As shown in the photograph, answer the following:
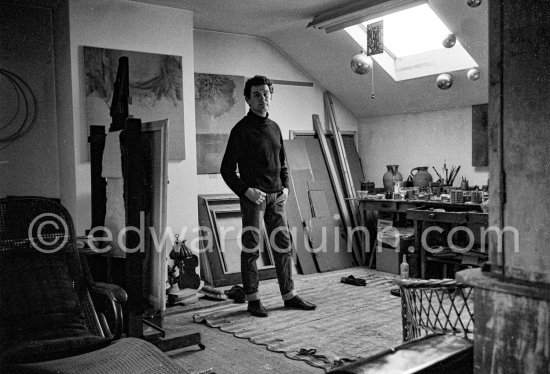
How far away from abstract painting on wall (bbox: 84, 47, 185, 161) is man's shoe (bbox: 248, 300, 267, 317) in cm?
191

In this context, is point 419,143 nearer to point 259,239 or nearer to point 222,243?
point 222,243

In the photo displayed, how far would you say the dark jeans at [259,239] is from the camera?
4.75 m

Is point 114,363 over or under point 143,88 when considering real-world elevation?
under

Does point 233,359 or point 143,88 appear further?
point 143,88

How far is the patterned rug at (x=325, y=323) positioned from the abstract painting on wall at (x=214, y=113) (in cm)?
172

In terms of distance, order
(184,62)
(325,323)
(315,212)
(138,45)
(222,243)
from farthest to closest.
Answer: (315,212)
(222,243)
(184,62)
(138,45)
(325,323)

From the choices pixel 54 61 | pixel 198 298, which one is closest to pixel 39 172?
pixel 54 61

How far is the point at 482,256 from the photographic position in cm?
541

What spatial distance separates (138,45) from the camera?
18.3 ft

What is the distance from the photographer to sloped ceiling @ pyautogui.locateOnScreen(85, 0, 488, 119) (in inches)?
211

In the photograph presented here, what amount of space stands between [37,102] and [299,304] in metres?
3.40

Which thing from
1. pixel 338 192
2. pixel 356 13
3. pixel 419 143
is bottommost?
pixel 338 192

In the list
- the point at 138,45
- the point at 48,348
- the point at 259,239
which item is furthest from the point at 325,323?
the point at 138,45

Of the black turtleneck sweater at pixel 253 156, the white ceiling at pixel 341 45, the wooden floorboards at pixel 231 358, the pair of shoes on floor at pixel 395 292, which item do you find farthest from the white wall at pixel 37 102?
the pair of shoes on floor at pixel 395 292
